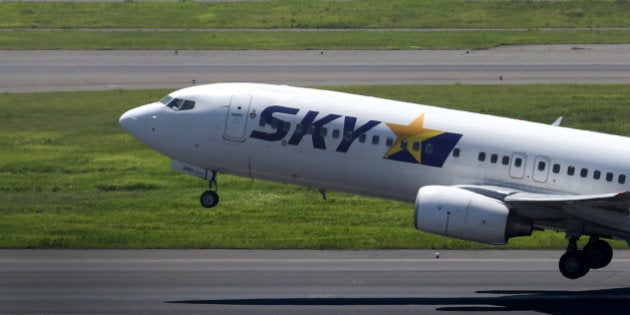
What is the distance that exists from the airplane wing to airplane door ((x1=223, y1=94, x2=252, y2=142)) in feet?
25.0

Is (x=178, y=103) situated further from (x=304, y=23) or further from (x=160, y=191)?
(x=304, y=23)

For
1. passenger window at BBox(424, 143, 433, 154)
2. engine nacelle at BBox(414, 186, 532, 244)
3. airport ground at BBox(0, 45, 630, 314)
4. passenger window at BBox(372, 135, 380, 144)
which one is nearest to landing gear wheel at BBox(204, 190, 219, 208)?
airport ground at BBox(0, 45, 630, 314)

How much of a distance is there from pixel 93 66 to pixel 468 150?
157 feet

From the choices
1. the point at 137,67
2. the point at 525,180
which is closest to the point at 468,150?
the point at 525,180

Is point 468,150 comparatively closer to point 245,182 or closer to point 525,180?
point 525,180

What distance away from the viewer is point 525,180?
134 ft

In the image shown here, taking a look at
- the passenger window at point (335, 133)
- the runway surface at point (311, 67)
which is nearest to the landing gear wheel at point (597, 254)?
the passenger window at point (335, 133)

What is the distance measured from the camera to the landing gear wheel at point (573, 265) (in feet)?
132

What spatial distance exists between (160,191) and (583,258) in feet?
72.9

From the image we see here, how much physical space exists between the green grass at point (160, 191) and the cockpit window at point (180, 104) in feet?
18.6

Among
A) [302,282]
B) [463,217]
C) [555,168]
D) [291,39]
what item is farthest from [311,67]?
[463,217]

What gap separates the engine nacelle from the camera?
128 ft

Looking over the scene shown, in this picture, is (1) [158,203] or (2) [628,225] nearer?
(2) [628,225]

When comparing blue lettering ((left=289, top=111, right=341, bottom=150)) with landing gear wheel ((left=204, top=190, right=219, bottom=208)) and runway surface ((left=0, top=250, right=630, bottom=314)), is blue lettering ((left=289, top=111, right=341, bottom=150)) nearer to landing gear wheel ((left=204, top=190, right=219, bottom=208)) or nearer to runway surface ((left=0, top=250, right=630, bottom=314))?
landing gear wheel ((left=204, top=190, right=219, bottom=208))
